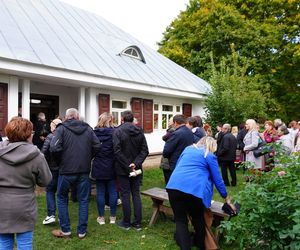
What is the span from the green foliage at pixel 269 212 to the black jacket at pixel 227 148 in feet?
18.1

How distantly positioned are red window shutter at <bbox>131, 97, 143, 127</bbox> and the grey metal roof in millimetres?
931

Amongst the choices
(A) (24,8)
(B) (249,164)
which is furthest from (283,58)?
(B) (249,164)

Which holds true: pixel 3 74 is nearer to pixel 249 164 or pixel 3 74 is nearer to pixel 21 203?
pixel 21 203

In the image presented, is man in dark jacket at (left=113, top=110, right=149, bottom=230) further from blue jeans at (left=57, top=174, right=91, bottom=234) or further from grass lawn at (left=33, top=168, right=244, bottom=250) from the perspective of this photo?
blue jeans at (left=57, top=174, right=91, bottom=234)

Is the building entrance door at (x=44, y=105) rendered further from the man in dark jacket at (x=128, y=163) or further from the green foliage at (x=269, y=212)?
the green foliage at (x=269, y=212)

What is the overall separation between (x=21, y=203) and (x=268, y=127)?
24.7 feet

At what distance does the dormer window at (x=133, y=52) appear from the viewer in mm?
13728

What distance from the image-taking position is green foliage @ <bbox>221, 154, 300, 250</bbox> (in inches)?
116

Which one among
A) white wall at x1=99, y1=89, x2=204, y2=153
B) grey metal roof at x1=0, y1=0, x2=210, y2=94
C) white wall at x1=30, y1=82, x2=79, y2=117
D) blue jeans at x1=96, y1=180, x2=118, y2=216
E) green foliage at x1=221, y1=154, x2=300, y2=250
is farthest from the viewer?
white wall at x1=99, y1=89, x2=204, y2=153

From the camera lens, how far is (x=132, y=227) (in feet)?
17.9

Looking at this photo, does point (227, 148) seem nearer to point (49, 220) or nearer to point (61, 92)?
point (49, 220)

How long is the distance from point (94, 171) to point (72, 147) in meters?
0.90

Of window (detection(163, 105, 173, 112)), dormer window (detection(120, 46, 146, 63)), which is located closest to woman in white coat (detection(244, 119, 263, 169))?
dormer window (detection(120, 46, 146, 63))

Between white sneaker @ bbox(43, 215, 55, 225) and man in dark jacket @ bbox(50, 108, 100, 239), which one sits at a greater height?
man in dark jacket @ bbox(50, 108, 100, 239)
